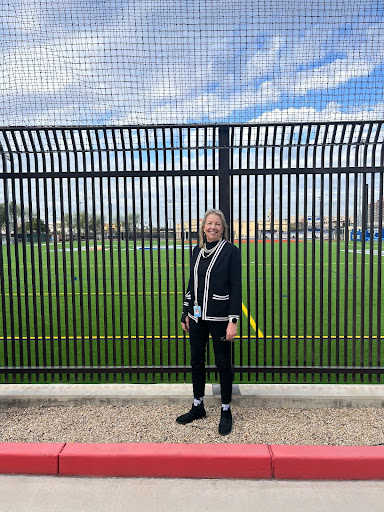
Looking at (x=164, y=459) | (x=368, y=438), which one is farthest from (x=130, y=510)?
(x=368, y=438)

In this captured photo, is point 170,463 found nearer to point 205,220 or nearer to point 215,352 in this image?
point 215,352

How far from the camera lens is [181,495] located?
9.12ft

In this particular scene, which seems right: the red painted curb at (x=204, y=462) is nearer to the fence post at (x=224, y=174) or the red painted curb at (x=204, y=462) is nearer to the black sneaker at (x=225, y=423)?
the black sneaker at (x=225, y=423)

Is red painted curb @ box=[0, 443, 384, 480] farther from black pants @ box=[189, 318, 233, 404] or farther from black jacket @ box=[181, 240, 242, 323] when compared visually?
black jacket @ box=[181, 240, 242, 323]

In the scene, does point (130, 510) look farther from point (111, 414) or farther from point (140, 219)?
point (140, 219)

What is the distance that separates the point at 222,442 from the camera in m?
3.36

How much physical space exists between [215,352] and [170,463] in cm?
104

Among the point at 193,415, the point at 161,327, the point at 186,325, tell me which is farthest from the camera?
the point at 161,327

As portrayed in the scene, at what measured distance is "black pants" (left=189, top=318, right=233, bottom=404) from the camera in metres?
3.54

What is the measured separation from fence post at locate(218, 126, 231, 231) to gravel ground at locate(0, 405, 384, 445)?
6.98 feet

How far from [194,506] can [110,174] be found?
129 inches

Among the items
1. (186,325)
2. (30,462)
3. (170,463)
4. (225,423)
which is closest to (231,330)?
(186,325)

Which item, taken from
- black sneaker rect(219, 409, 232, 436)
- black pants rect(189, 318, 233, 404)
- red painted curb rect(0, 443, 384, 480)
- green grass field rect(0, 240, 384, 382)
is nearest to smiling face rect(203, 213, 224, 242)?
green grass field rect(0, 240, 384, 382)

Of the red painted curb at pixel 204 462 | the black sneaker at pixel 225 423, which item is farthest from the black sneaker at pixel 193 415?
the red painted curb at pixel 204 462
